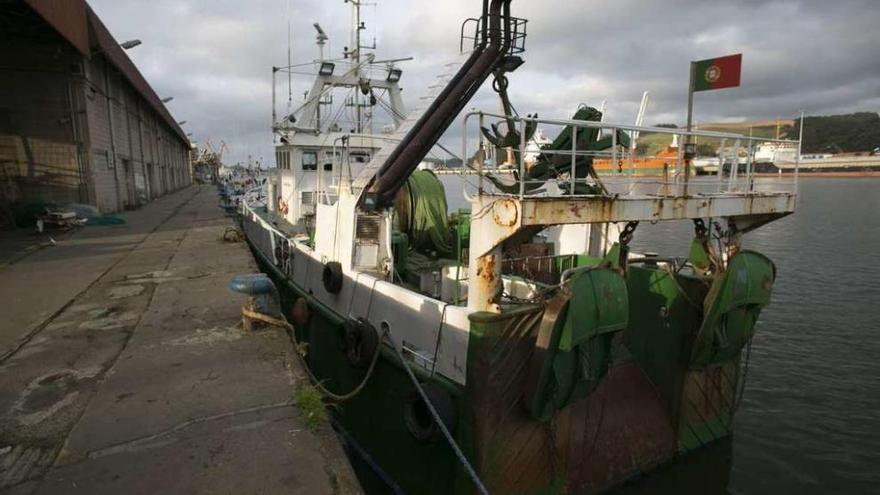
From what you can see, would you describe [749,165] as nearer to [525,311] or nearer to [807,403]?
[525,311]

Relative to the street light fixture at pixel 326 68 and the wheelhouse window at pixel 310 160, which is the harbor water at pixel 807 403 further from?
the street light fixture at pixel 326 68

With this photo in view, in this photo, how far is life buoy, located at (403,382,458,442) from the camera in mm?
5137

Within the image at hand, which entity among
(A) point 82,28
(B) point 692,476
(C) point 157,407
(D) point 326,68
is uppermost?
(A) point 82,28

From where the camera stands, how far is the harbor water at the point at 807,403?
686cm

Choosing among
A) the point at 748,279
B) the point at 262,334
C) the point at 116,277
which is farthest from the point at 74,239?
the point at 748,279

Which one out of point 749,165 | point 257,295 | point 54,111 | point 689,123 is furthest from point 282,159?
point 54,111

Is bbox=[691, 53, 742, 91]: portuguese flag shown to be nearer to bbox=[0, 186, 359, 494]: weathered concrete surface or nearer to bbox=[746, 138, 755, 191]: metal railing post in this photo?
bbox=[746, 138, 755, 191]: metal railing post

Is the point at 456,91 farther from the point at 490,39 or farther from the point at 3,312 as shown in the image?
the point at 3,312

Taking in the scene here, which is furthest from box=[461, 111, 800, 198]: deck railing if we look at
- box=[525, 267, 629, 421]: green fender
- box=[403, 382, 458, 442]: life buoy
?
box=[403, 382, 458, 442]: life buoy

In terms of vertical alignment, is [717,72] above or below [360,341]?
above

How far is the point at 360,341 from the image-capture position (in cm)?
657

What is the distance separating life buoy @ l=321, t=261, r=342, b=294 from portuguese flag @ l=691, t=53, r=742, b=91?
5.12 m

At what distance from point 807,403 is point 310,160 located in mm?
10855

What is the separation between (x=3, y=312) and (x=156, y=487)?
19.0 feet
